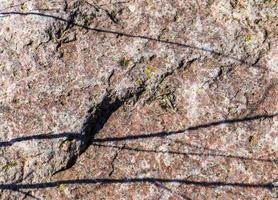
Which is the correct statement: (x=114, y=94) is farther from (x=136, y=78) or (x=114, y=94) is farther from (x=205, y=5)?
(x=205, y=5)

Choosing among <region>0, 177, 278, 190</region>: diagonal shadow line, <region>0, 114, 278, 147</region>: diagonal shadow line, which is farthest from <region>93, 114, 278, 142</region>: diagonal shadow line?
<region>0, 177, 278, 190</region>: diagonal shadow line

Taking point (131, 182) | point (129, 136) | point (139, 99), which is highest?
point (139, 99)

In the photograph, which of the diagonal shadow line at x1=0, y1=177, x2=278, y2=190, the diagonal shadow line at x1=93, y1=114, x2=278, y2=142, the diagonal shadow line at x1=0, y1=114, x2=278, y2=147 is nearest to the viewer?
the diagonal shadow line at x1=0, y1=177, x2=278, y2=190

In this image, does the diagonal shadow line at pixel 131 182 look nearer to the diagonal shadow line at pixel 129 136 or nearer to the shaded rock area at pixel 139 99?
the shaded rock area at pixel 139 99

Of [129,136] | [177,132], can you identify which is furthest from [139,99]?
[177,132]

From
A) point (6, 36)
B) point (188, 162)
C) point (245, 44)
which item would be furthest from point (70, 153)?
point (245, 44)

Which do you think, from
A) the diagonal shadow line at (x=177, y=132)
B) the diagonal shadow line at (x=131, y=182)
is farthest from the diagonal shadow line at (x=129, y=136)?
the diagonal shadow line at (x=131, y=182)

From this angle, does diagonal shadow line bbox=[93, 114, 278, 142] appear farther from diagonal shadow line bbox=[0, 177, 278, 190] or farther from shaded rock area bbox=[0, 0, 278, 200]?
diagonal shadow line bbox=[0, 177, 278, 190]

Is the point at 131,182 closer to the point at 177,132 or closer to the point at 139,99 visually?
the point at 177,132
